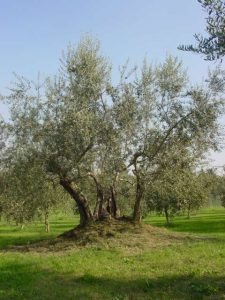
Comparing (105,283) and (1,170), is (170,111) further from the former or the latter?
(105,283)

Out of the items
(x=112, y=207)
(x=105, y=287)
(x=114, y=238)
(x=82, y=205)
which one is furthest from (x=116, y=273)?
(x=112, y=207)

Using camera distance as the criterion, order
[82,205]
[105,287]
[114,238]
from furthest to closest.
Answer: [82,205], [114,238], [105,287]

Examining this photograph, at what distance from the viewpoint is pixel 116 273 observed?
14.9 meters

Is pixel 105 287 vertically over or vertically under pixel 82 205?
under

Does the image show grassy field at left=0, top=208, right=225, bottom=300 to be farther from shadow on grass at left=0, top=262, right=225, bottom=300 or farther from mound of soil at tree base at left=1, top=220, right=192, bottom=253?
mound of soil at tree base at left=1, top=220, right=192, bottom=253

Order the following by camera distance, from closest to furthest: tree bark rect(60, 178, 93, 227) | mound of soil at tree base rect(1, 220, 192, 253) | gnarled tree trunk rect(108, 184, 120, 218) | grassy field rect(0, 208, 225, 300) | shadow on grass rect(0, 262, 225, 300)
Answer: shadow on grass rect(0, 262, 225, 300)
grassy field rect(0, 208, 225, 300)
mound of soil at tree base rect(1, 220, 192, 253)
tree bark rect(60, 178, 93, 227)
gnarled tree trunk rect(108, 184, 120, 218)

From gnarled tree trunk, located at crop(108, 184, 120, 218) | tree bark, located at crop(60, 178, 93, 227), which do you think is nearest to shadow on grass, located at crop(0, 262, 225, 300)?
tree bark, located at crop(60, 178, 93, 227)

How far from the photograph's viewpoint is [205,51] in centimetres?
914

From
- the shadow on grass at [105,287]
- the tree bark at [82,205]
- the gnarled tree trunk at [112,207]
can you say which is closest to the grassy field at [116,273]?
the shadow on grass at [105,287]

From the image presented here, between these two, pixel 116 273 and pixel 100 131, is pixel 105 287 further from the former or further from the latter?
pixel 100 131

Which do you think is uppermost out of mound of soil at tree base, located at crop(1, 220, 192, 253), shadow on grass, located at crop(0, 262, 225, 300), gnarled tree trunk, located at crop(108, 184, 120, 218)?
gnarled tree trunk, located at crop(108, 184, 120, 218)

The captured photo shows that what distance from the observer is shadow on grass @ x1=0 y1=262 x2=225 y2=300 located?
11617 millimetres

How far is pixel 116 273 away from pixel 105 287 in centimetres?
225

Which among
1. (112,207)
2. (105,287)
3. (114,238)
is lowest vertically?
(105,287)
